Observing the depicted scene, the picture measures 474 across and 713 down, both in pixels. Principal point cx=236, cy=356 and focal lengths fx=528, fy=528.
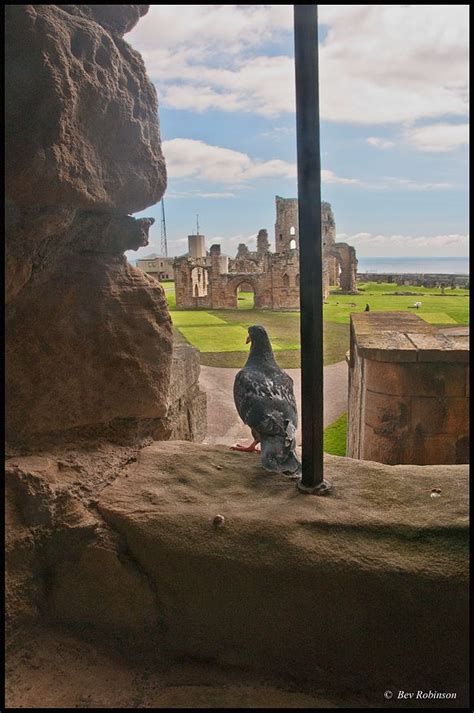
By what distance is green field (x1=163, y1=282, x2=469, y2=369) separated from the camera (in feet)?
10.7

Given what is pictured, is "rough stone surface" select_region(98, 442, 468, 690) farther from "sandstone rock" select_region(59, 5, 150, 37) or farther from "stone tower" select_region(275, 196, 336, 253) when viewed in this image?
"stone tower" select_region(275, 196, 336, 253)

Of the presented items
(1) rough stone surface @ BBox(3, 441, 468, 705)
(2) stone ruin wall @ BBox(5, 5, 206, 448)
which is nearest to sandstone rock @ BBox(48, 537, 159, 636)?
(1) rough stone surface @ BBox(3, 441, 468, 705)

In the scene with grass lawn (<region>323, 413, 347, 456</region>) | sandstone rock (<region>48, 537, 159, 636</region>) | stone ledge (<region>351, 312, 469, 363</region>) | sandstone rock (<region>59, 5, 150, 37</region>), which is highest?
sandstone rock (<region>59, 5, 150, 37</region>)

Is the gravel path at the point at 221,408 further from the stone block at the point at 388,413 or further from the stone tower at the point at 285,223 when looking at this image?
the stone tower at the point at 285,223

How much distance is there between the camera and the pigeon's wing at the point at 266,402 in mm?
2008

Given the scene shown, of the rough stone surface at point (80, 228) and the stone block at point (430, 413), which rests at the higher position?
the rough stone surface at point (80, 228)

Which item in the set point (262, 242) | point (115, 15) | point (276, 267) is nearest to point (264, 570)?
point (115, 15)

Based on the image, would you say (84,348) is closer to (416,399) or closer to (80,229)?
(80,229)

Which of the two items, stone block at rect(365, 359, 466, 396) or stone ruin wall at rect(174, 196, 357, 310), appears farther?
stone ruin wall at rect(174, 196, 357, 310)

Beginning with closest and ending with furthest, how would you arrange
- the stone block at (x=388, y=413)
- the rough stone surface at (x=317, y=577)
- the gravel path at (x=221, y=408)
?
the rough stone surface at (x=317, y=577) → the stone block at (x=388, y=413) → the gravel path at (x=221, y=408)

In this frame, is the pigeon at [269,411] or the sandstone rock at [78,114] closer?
the sandstone rock at [78,114]

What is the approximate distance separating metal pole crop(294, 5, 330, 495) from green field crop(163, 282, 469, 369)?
1.07m

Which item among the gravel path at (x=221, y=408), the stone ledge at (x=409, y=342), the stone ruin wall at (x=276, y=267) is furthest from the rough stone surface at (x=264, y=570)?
the stone ruin wall at (x=276, y=267)

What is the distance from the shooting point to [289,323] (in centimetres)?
383
